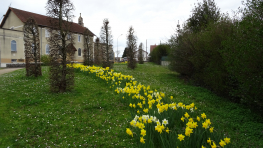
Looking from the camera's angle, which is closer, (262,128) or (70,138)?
(70,138)

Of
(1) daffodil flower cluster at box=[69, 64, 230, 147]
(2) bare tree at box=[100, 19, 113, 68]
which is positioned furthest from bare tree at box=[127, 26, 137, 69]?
(1) daffodil flower cluster at box=[69, 64, 230, 147]

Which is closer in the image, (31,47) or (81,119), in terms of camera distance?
(81,119)

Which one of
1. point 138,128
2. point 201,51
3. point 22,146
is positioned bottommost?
point 22,146

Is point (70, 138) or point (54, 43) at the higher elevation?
point (54, 43)

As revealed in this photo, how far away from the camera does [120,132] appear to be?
448cm

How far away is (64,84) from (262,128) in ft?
26.2

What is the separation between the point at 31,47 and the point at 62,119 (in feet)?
28.7

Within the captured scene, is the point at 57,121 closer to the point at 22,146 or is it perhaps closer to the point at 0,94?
the point at 22,146

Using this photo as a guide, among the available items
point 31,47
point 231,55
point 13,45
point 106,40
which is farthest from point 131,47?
point 13,45

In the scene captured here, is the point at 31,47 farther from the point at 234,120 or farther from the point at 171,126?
the point at 234,120

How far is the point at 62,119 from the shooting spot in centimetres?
534

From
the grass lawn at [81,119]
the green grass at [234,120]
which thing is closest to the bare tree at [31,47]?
the grass lawn at [81,119]

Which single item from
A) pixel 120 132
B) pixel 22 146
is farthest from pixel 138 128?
pixel 22 146

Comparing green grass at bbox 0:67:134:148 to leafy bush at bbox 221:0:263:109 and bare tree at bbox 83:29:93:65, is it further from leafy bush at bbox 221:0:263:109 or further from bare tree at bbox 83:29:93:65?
bare tree at bbox 83:29:93:65
